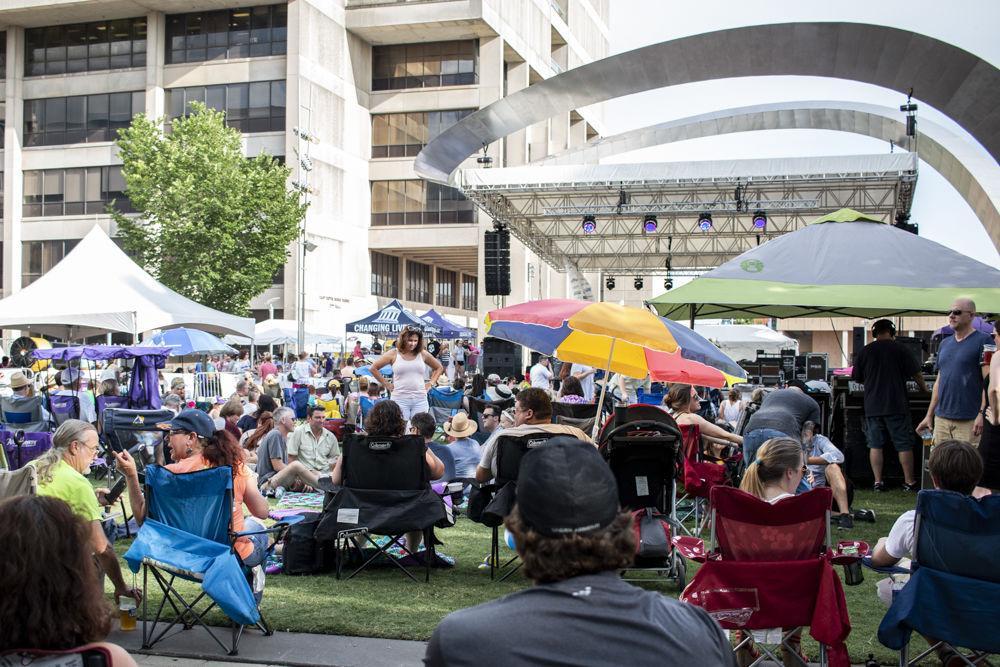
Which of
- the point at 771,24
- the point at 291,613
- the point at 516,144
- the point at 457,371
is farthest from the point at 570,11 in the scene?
the point at 291,613

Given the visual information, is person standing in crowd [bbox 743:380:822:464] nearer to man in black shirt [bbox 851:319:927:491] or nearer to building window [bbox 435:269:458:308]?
man in black shirt [bbox 851:319:927:491]

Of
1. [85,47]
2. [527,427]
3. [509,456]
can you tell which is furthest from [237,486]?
[85,47]

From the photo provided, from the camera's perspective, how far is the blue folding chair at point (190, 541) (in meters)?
5.04

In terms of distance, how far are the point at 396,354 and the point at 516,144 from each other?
130 ft

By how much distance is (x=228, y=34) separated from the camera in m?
44.9

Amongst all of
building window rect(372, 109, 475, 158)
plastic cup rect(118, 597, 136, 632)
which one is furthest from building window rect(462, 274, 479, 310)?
plastic cup rect(118, 597, 136, 632)

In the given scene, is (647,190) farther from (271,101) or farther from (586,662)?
(271,101)

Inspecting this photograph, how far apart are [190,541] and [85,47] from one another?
158 ft

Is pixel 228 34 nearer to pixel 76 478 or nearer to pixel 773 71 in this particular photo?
pixel 773 71

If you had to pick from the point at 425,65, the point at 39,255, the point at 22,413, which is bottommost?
the point at 22,413

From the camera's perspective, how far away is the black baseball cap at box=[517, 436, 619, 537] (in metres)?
1.85

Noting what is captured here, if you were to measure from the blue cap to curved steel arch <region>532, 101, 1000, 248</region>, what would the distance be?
634 inches

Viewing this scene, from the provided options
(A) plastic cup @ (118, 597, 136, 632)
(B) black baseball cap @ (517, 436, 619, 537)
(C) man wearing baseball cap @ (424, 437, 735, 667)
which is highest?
(B) black baseball cap @ (517, 436, 619, 537)

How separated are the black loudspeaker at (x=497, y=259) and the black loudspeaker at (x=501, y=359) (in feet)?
5.12
